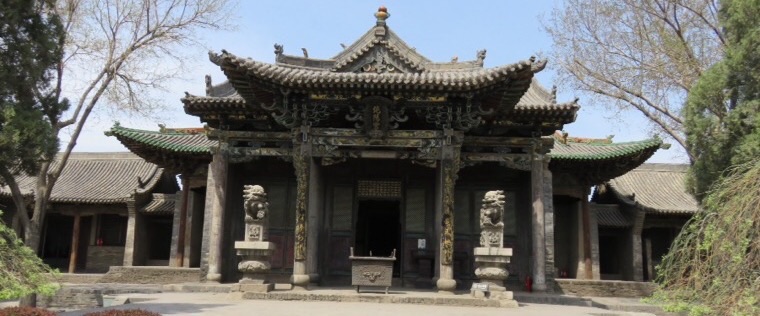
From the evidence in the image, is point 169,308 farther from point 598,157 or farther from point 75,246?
point 75,246

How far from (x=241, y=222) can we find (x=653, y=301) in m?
11.0

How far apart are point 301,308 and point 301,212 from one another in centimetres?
294

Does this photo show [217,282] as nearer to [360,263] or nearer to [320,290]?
[320,290]

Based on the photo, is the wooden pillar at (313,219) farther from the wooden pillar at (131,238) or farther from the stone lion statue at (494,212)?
the wooden pillar at (131,238)

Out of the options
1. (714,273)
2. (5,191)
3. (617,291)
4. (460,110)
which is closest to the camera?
(714,273)

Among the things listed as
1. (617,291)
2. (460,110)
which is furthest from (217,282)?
(617,291)

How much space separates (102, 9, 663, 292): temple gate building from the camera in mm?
12305

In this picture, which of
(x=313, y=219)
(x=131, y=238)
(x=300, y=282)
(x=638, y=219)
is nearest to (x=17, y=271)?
(x=300, y=282)

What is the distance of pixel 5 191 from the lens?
22.8 meters

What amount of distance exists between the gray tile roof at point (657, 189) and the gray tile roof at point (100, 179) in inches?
715

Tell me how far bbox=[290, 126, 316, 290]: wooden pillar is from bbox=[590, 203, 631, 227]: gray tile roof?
13164mm

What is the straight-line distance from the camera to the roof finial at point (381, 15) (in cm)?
1467

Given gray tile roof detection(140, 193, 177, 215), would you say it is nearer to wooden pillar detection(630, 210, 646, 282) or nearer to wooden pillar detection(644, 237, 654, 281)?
wooden pillar detection(630, 210, 646, 282)

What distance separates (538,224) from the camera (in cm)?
1378
